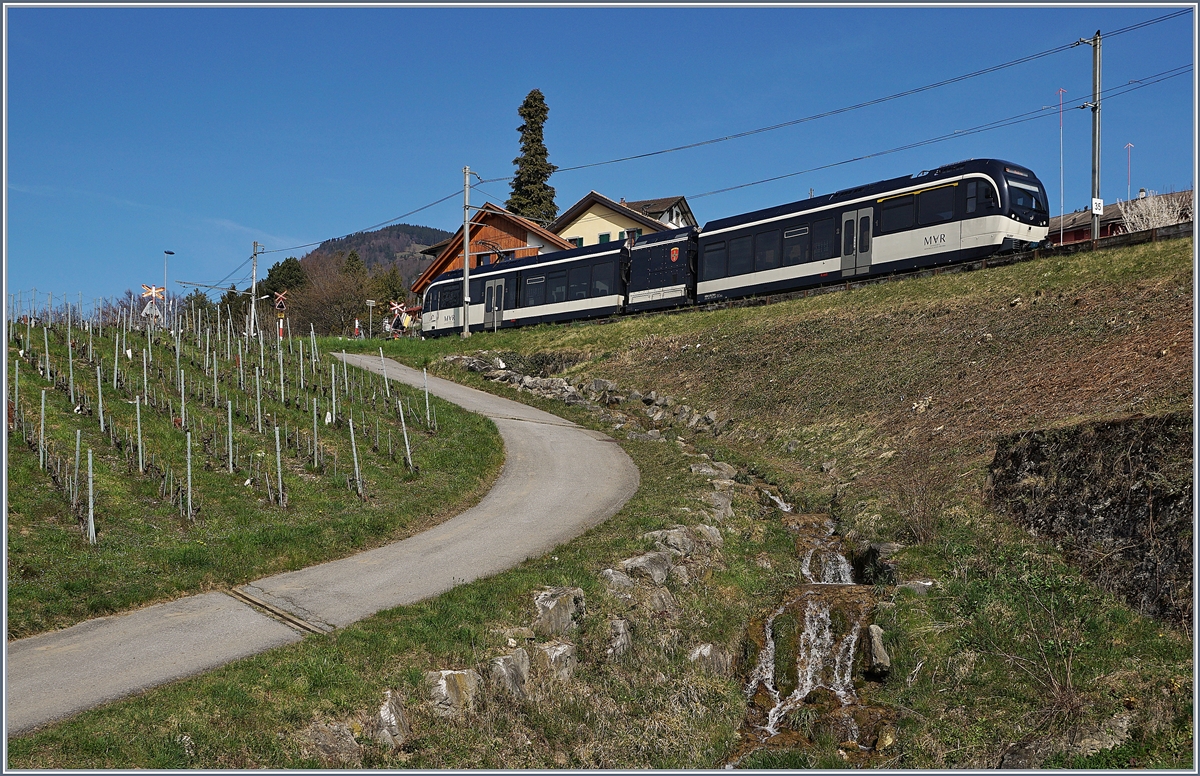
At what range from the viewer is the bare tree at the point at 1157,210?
4347 centimetres

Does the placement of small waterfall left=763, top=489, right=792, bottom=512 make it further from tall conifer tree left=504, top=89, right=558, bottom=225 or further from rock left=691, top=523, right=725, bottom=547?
tall conifer tree left=504, top=89, right=558, bottom=225

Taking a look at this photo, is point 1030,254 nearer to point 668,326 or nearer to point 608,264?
point 668,326

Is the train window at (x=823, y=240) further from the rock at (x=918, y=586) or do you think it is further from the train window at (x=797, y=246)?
the rock at (x=918, y=586)

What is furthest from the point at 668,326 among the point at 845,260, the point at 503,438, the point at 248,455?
the point at 248,455

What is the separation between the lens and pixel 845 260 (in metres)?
30.7

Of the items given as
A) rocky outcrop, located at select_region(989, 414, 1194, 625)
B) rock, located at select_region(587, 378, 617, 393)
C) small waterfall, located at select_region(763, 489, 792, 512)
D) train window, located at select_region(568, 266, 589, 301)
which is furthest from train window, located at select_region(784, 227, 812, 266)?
rocky outcrop, located at select_region(989, 414, 1194, 625)

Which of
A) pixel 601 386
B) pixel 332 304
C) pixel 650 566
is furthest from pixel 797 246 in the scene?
pixel 332 304

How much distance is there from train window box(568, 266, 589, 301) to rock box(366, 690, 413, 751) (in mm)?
30507

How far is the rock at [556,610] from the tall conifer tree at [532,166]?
65.6 m

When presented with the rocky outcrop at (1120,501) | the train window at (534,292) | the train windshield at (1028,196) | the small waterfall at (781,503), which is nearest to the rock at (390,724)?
the rocky outcrop at (1120,501)

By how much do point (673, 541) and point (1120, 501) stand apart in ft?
21.7

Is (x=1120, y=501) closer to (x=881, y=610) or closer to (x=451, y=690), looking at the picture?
(x=881, y=610)

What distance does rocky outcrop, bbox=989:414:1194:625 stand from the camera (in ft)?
36.5

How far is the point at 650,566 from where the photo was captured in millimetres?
13906
